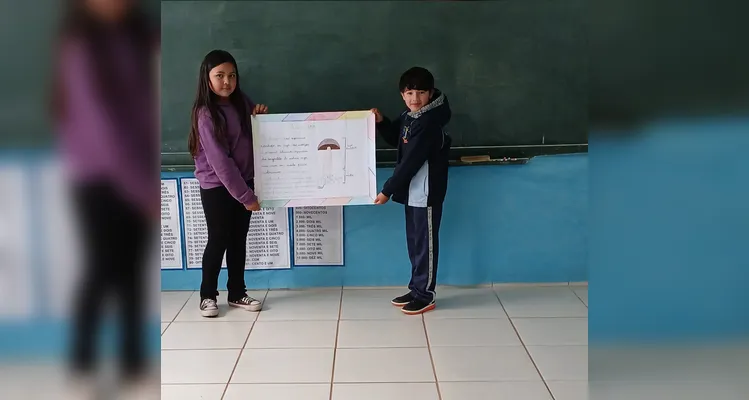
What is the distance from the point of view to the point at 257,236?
3.12m

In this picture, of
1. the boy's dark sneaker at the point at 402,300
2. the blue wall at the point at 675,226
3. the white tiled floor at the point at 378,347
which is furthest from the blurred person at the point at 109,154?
the boy's dark sneaker at the point at 402,300

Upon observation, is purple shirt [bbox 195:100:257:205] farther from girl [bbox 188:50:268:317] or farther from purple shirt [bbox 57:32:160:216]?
purple shirt [bbox 57:32:160:216]

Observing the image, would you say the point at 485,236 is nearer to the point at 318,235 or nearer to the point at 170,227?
the point at 318,235

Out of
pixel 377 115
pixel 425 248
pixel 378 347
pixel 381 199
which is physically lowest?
pixel 378 347

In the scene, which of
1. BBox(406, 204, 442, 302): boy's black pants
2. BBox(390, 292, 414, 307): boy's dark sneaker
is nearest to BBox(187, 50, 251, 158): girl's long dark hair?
BBox(406, 204, 442, 302): boy's black pants

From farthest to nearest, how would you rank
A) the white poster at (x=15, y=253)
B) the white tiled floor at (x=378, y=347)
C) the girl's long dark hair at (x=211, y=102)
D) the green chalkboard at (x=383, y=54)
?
the green chalkboard at (x=383, y=54)
the girl's long dark hair at (x=211, y=102)
the white tiled floor at (x=378, y=347)
the white poster at (x=15, y=253)

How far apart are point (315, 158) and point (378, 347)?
2.93ft

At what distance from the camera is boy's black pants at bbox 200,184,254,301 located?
2.81 m

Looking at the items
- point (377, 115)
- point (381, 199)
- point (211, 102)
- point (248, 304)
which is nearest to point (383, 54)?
point (377, 115)

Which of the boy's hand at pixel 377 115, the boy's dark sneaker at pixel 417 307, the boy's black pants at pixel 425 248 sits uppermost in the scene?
the boy's hand at pixel 377 115

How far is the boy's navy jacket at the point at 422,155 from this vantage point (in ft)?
8.97

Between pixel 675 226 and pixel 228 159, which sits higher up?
pixel 228 159

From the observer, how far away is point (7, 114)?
50 centimetres

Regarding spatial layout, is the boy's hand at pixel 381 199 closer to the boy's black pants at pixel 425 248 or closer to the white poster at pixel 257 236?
the boy's black pants at pixel 425 248
